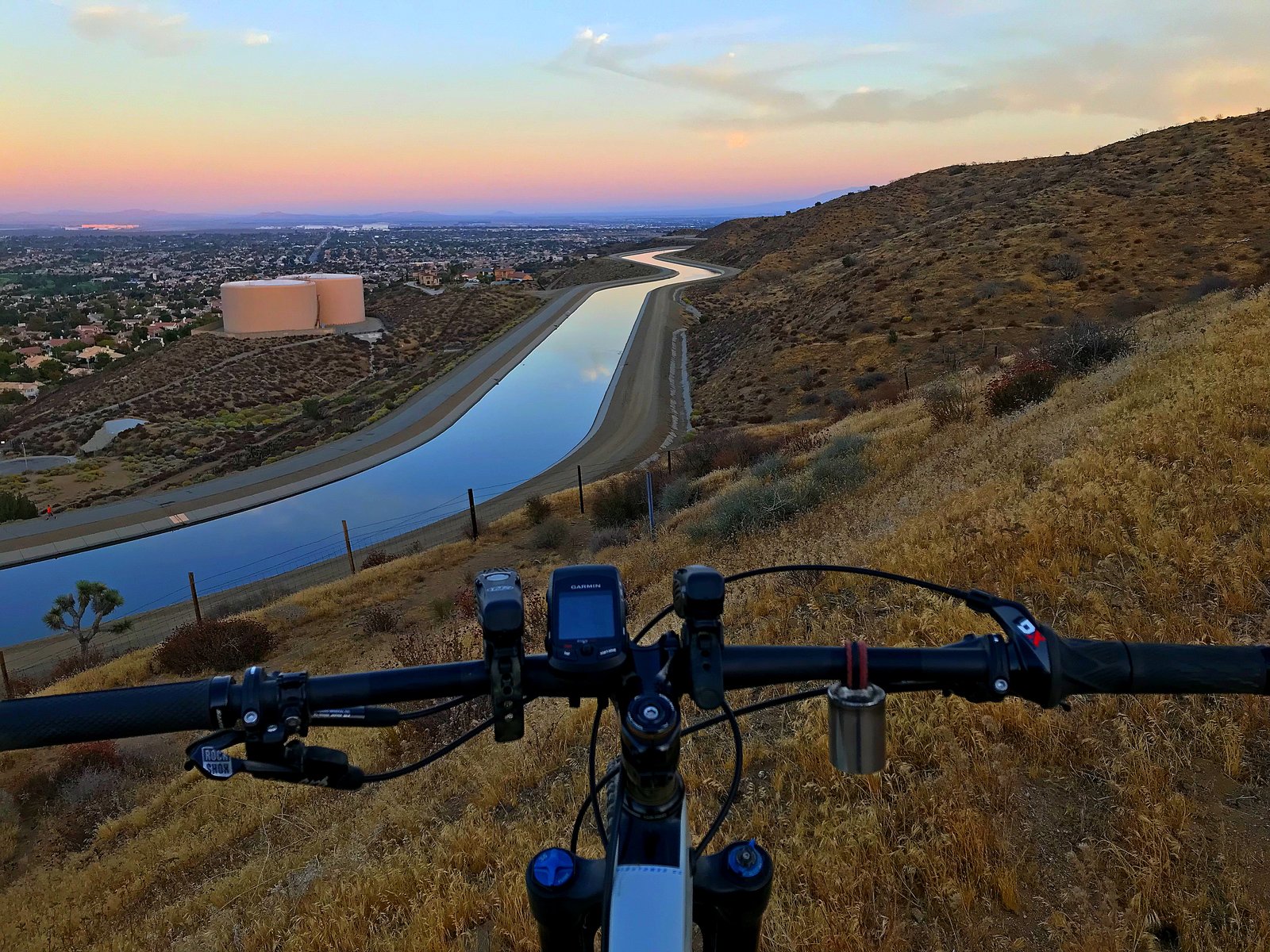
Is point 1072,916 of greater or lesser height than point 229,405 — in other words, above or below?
above

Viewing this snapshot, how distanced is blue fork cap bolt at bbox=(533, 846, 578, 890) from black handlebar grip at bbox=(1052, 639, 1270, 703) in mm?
965

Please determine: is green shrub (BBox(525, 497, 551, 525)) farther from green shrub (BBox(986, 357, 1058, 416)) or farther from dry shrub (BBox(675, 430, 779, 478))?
green shrub (BBox(986, 357, 1058, 416))

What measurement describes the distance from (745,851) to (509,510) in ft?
97.0

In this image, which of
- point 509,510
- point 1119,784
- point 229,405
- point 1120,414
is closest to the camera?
point 1119,784

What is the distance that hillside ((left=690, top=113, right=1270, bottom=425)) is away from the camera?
34188 mm

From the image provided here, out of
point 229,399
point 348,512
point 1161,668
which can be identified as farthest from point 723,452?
point 229,399

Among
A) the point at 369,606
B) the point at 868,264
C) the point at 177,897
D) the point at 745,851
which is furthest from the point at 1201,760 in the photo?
the point at 868,264

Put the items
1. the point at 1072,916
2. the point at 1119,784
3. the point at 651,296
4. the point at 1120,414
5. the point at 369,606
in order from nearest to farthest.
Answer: the point at 1072,916, the point at 1119,784, the point at 1120,414, the point at 369,606, the point at 651,296

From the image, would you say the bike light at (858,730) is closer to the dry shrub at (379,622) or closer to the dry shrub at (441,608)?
the dry shrub at (441,608)

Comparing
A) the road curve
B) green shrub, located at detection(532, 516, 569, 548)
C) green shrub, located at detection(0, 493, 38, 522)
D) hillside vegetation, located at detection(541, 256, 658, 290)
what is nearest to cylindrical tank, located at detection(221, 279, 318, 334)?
the road curve

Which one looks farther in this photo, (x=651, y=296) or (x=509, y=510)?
(x=651, y=296)

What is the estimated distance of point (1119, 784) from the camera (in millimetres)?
3566

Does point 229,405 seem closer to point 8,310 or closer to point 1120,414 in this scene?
point 1120,414

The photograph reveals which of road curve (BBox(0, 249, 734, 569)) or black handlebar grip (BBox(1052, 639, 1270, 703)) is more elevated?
black handlebar grip (BBox(1052, 639, 1270, 703))
